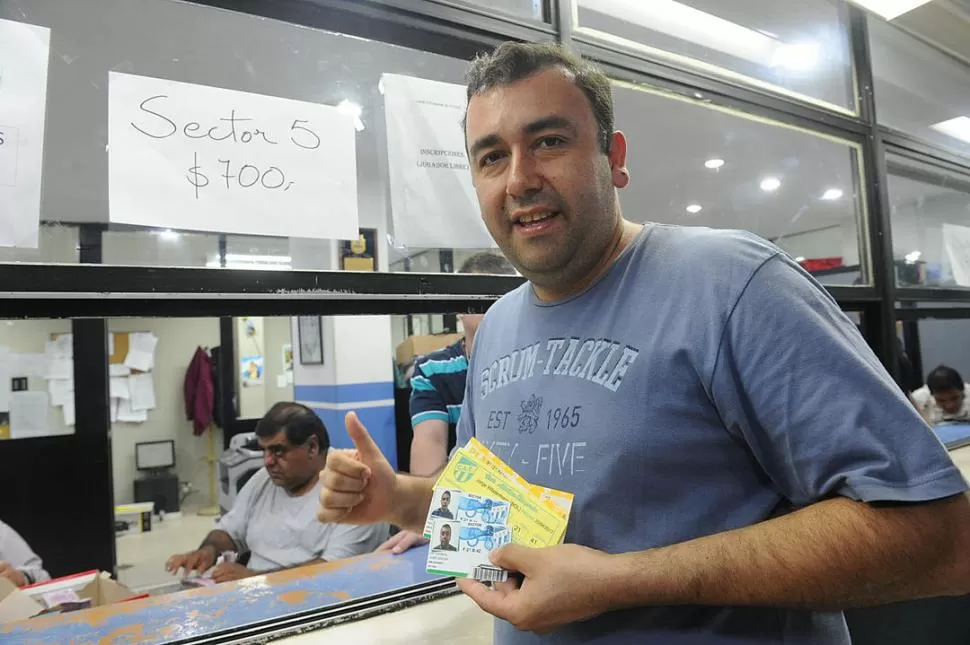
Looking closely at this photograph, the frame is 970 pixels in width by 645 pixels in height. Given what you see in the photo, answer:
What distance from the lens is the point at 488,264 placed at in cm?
118

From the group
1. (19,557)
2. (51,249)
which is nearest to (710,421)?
(51,249)

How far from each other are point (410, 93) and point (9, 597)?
1191 millimetres

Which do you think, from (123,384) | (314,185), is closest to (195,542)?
(123,384)

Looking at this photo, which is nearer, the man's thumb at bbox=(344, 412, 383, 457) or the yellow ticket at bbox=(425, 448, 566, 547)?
the yellow ticket at bbox=(425, 448, 566, 547)

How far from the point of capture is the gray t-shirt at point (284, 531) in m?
1.93

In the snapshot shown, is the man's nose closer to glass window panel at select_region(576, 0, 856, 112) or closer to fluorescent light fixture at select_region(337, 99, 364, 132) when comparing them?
fluorescent light fixture at select_region(337, 99, 364, 132)

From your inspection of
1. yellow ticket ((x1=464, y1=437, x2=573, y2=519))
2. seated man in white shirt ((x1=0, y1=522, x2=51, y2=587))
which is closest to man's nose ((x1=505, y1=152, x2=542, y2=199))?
yellow ticket ((x1=464, y1=437, x2=573, y2=519))

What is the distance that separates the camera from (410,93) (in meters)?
1.09

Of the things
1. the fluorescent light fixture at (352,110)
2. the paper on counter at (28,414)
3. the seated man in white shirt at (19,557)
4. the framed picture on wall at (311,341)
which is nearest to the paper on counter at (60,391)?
the paper on counter at (28,414)

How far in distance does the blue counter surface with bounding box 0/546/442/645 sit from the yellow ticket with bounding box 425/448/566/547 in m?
0.42

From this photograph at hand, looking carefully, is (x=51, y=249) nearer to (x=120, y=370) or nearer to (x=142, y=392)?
(x=120, y=370)

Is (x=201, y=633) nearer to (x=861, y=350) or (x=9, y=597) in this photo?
(x=9, y=597)

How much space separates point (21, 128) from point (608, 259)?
2.68 feet

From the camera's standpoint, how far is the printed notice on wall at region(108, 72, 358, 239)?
838mm
